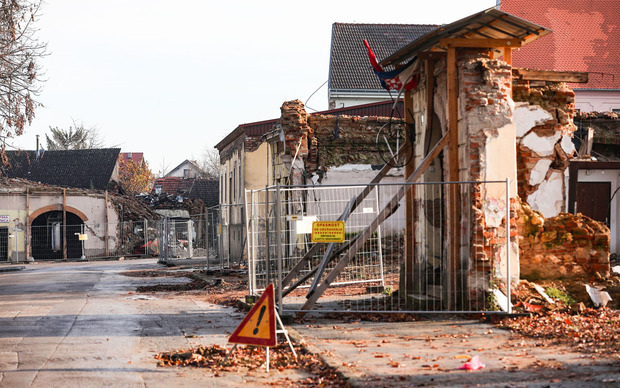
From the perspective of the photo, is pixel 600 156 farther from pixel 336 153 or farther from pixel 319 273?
pixel 319 273

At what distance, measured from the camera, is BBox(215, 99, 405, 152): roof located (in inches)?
1117

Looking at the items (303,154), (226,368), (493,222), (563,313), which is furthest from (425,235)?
(303,154)

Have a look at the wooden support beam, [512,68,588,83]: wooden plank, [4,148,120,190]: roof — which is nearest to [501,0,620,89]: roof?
[512,68,588,83]: wooden plank

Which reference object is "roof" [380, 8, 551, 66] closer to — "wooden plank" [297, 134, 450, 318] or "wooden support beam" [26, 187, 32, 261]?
"wooden plank" [297, 134, 450, 318]

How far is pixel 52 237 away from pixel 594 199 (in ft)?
109

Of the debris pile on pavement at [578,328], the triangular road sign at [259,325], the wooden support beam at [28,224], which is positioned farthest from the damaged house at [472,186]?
the wooden support beam at [28,224]

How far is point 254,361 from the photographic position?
28.8 ft

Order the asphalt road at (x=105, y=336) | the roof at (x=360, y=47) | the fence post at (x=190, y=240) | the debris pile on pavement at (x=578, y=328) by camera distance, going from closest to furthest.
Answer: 1. the asphalt road at (x=105, y=336)
2. the debris pile on pavement at (x=578, y=328)
3. the fence post at (x=190, y=240)
4. the roof at (x=360, y=47)

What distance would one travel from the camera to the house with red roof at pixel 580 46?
120 feet

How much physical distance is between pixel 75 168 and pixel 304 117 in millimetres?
36957

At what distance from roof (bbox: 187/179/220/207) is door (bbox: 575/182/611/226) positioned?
124ft

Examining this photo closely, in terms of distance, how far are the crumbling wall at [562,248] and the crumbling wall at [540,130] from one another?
1.24 metres

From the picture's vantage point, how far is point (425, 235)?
13516 millimetres

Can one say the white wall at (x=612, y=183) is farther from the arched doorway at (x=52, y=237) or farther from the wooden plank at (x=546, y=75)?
the arched doorway at (x=52, y=237)
